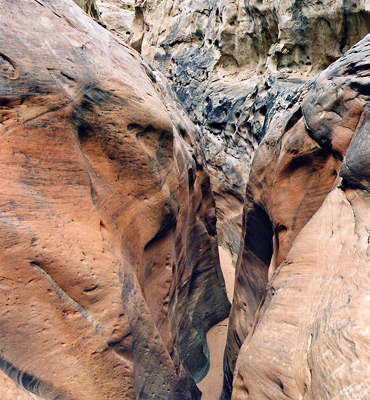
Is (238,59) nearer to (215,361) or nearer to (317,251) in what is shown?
(215,361)

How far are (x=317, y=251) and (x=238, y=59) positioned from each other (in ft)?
17.8

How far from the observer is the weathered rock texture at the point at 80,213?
5.58 feet

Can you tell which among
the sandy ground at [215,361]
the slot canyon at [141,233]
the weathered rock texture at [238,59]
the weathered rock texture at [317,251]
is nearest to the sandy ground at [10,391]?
the slot canyon at [141,233]

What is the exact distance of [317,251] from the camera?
1.73 metres

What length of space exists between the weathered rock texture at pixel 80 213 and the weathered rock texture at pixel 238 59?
3092 millimetres

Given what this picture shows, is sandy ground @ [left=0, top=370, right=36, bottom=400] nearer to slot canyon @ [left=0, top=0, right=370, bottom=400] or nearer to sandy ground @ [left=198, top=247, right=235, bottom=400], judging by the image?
slot canyon @ [left=0, top=0, right=370, bottom=400]

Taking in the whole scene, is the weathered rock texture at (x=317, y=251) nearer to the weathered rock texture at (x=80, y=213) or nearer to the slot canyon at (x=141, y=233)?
the slot canyon at (x=141, y=233)

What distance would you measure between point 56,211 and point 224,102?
4792 millimetres


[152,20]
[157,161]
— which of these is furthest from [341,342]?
[152,20]

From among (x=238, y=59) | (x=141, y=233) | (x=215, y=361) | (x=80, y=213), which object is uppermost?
(x=238, y=59)

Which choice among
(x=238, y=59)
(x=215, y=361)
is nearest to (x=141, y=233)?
(x=215, y=361)

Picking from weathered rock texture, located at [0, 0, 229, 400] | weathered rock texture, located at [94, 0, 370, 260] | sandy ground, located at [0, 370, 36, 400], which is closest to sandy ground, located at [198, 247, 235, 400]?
weathered rock texture, located at [0, 0, 229, 400]

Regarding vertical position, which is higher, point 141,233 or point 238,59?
point 238,59

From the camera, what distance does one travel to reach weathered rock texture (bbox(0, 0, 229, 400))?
170 cm
